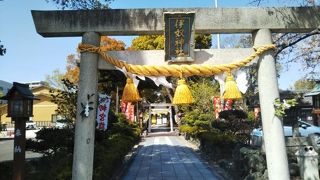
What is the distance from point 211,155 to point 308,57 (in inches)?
224

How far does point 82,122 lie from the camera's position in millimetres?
6074

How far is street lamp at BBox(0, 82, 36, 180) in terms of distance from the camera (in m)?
7.15

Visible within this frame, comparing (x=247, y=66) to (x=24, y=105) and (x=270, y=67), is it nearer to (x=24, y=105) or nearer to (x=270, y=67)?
(x=270, y=67)

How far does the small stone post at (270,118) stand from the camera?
6.09 m

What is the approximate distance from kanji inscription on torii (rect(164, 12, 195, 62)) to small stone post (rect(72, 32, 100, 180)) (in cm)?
117

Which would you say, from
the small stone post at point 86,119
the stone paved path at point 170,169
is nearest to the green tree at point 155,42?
the stone paved path at point 170,169

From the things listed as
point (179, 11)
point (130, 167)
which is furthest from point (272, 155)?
point (130, 167)

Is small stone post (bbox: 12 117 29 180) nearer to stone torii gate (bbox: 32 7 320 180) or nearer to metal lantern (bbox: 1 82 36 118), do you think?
metal lantern (bbox: 1 82 36 118)

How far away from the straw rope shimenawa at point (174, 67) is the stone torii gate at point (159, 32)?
121mm

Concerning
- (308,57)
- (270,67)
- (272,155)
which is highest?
(308,57)

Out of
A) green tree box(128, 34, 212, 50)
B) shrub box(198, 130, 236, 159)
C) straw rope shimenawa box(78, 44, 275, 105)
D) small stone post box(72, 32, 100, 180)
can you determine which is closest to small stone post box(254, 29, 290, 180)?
straw rope shimenawa box(78, 44, 275, 105)

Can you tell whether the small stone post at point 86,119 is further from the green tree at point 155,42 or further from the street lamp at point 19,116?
the green tree at point 155,42

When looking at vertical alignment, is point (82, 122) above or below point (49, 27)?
below

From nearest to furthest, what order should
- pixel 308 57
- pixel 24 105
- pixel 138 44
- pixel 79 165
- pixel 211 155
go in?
pixel 79 165 → pixel 24 105 → pixel 308 57 → pixel 211 155 → pixel 138 44
